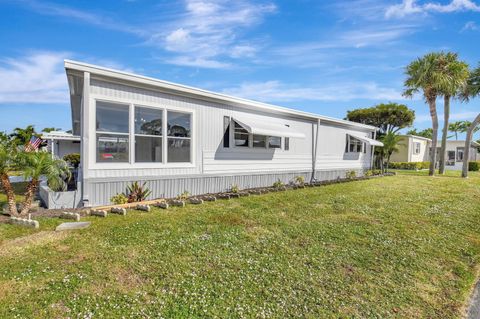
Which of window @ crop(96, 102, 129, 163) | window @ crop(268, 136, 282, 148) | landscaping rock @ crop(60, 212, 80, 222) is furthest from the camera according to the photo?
window @ crop(268, 136, 282, 148)

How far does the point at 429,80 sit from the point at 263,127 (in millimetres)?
15468

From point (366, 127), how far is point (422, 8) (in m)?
8.69

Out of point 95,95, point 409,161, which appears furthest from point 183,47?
point 409,161

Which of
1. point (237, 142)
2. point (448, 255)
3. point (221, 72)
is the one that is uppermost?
point (221, 72)

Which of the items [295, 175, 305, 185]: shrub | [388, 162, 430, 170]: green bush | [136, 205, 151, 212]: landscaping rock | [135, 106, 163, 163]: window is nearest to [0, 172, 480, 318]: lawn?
[136, 205, 151, 212]: landscaping rock

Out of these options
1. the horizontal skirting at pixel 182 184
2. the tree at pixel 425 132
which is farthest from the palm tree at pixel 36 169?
the tree at pixel 425 132

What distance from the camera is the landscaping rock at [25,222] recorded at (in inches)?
205

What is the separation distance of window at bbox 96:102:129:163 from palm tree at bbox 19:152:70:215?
112cm

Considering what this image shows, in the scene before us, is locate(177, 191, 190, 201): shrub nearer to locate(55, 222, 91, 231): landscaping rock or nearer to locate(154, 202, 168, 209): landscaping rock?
locate(154, 202, 168, 209): landscaping rock

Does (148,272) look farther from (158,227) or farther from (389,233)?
(389,233)

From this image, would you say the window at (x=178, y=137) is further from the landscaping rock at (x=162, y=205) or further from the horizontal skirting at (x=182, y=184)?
the landscaping rock at (x=162, y=205)

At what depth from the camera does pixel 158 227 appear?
5.46 m

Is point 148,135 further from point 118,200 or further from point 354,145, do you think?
point 354,145

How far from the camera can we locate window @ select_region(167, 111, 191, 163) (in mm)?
8484
